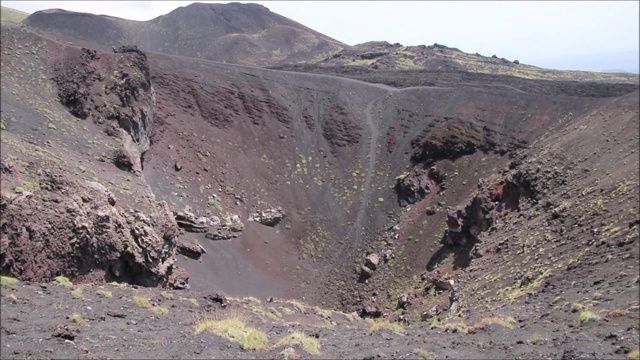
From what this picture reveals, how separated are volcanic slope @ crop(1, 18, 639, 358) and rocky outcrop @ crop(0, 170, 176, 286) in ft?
0.47

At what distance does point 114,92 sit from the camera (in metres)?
29.8

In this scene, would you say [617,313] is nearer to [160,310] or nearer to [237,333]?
[237,333]

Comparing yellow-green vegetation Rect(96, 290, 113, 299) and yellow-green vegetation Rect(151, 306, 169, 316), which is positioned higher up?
yellow-green vegetation Rect(96, 290, 113, 299)

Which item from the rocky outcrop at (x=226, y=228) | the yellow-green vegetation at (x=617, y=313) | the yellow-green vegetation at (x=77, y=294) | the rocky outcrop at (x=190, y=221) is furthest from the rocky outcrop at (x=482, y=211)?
the yellow-green vegetation at (x=77, y=294)

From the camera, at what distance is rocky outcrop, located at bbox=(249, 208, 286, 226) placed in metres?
32.8

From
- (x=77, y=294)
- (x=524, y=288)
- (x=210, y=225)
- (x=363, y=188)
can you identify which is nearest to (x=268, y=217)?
(x=210, y=225)

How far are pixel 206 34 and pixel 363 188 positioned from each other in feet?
283

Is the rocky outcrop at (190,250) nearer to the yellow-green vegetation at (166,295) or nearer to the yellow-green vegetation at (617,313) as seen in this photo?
the yellow-green vegetation at (166,295)

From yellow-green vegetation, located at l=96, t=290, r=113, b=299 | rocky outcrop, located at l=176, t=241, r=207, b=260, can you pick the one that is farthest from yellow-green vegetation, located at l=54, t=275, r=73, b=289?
rocky outcrop, located at l=176, t=241, r=207, b=260

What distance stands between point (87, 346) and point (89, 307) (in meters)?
2.73

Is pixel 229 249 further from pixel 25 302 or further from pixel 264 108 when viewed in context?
pixel 25 302

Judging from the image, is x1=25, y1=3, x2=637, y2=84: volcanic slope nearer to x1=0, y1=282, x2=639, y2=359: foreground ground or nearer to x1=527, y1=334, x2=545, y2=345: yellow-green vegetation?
x1=0, y1=282, x2=639, y2=359: foreground ground

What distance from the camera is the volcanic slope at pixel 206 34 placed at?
97.9m

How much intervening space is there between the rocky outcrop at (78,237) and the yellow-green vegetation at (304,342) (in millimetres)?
7582
